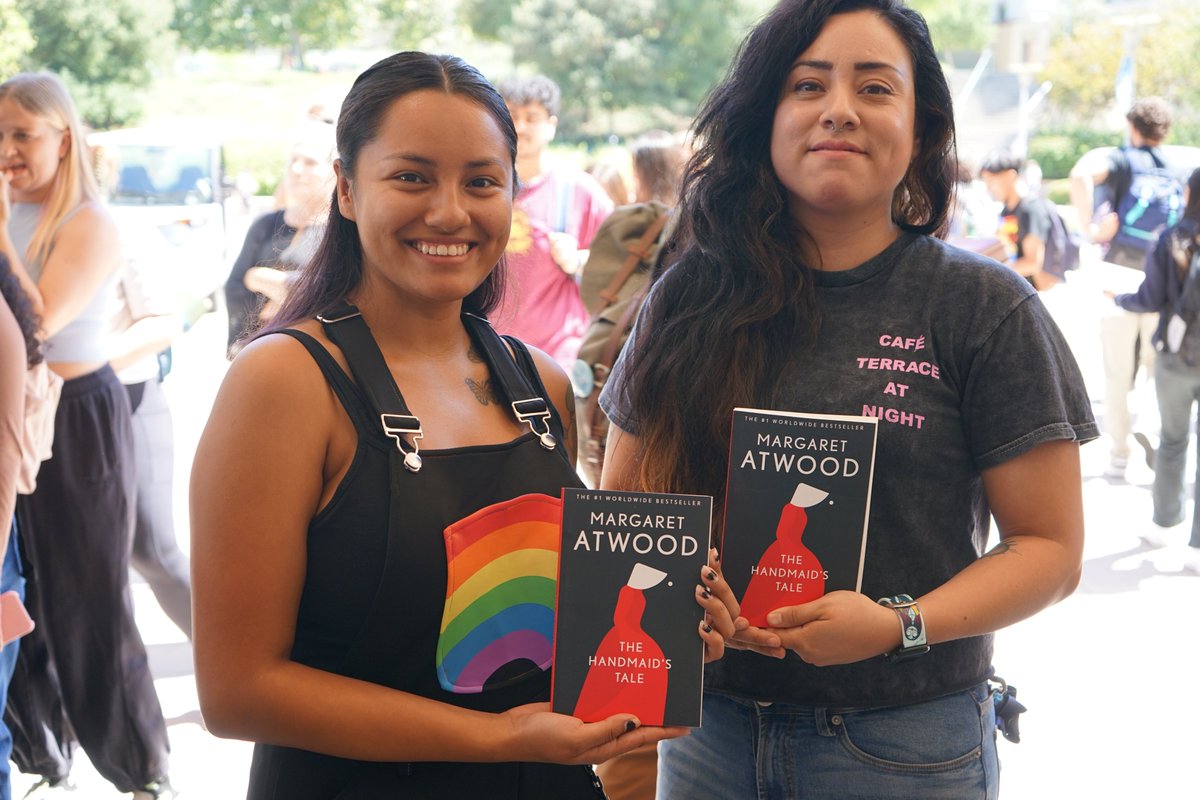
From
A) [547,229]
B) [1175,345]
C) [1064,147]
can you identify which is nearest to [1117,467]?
[1175,345]

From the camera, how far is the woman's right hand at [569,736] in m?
1.27

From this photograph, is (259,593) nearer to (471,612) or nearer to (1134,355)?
(471,612)

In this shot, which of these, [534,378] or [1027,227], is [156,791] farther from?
[1027,227]

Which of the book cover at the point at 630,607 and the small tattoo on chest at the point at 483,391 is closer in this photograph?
the book cover at the point at 630,607

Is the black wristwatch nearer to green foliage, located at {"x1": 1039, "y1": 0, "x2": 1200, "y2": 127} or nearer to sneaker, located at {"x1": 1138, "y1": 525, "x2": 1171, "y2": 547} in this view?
sneaker, located at {"x1": 1138, "y1": 525, "x2": 1171, "y2": 547}

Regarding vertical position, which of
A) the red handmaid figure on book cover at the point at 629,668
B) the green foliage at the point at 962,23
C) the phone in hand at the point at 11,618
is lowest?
the phone in hand at the point at 11,618

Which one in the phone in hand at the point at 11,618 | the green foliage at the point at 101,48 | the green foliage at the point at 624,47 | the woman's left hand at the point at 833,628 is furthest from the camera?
the green foliage at the point at 624,47

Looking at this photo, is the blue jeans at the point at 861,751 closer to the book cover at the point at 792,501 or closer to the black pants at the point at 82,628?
the book cover at the point at 792,501

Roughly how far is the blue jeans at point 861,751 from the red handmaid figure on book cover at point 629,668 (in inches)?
12.2

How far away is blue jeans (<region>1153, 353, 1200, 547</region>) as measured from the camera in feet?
18.0

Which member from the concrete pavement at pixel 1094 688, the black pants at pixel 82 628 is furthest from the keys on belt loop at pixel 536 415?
the concrete pavement at pixel 1094 688

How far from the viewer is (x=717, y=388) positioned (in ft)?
5.22

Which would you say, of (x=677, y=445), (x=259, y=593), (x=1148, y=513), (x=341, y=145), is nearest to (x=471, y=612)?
(x=259, y=593)

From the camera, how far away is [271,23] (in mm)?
24703
